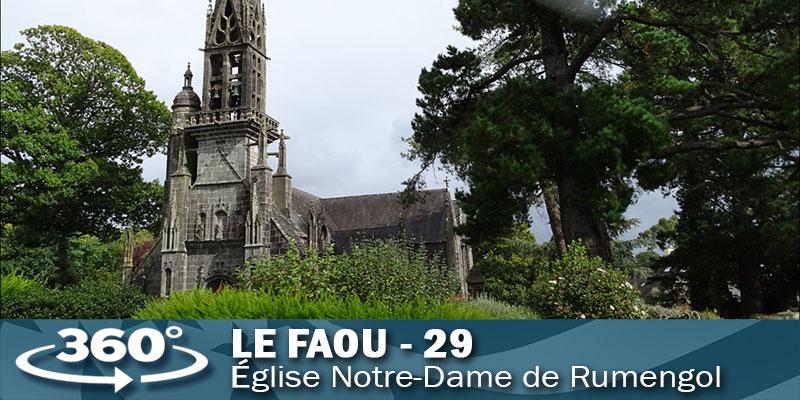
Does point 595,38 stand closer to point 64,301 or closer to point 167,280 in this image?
point 64,301

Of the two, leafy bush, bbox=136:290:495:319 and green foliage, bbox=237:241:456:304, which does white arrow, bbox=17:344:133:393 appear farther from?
green foliage, bbox=237:241:456:304

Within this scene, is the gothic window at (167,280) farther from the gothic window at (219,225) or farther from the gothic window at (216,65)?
the gothic window at (216,65)

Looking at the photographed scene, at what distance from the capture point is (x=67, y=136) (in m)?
11.7

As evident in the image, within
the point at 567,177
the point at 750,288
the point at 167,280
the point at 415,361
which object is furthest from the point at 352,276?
the point at 167,280

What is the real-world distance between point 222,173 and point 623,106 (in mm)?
20958

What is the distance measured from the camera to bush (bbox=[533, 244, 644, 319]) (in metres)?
10.5

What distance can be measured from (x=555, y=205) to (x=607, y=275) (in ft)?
27.5

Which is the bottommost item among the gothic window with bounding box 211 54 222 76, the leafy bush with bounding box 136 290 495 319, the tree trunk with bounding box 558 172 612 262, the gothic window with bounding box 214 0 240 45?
the leafy bush with bounding box 136 290 495 319

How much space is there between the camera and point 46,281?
10.6 metres

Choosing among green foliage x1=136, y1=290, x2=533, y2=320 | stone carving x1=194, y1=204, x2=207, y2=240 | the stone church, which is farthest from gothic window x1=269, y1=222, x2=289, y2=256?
green foliage x1=136, y1=290, x2=533, y2=320

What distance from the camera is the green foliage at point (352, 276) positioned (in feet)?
34.5

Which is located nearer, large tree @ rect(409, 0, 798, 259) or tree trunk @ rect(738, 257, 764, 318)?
large tree @ rect(409, 0, 798, 259)

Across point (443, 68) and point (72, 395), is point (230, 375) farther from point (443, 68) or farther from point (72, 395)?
point (443, 68)

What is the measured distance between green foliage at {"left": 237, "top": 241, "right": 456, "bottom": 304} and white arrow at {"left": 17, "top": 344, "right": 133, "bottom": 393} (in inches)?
127
